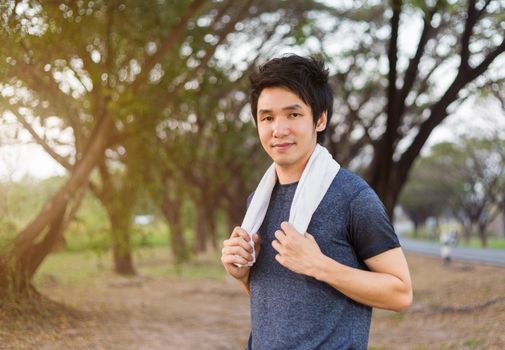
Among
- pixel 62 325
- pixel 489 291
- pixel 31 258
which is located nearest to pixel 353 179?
pixel 62 325

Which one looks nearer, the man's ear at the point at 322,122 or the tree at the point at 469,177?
the man's ear at the point at 322,122

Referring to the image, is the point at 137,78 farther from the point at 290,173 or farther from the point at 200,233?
the point at 200,233

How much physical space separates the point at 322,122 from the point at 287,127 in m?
0.21

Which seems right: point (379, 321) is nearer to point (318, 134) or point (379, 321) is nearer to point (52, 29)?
point (52, 29)

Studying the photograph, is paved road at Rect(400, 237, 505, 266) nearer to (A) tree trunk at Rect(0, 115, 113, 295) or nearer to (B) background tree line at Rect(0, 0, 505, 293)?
(B) background tree line at Rect(0, 0, 505, 293)

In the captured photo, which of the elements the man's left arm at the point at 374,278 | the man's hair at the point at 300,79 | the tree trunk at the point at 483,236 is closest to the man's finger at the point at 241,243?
the man's left arm at the point at 374,278

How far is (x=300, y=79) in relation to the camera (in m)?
2.14

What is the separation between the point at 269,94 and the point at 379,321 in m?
8.71

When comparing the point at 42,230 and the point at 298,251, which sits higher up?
the point at 298,251

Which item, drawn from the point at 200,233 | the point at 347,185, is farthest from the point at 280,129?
the point at 200,233

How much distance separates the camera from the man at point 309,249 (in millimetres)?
1952

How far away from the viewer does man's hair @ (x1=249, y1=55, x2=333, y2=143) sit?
2.14 meters

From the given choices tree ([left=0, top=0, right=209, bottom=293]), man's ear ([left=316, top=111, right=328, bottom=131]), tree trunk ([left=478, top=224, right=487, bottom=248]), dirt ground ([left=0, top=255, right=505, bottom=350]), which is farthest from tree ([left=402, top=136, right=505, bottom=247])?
man's ear ([left=316, top=111, right=328, bottom=131])

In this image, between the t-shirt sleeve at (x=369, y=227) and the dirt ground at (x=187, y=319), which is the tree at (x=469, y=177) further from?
the t-shirt sleeve at (x=369, y=227)
